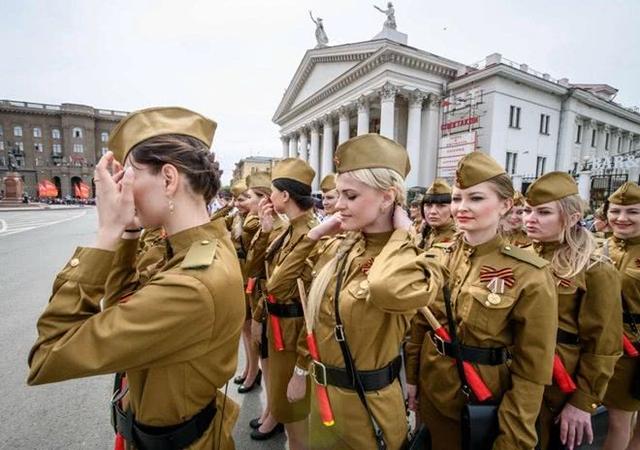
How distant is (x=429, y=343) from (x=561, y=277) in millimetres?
1097

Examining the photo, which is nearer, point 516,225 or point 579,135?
point 516,225

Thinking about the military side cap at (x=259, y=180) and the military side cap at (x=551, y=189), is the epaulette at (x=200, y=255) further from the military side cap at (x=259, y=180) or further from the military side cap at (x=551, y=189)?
the military side cap at (x=259, y=180)

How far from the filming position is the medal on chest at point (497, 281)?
1.95 m

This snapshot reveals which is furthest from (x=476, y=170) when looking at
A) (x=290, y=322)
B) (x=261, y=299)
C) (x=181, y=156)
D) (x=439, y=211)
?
(x=439, y=211)

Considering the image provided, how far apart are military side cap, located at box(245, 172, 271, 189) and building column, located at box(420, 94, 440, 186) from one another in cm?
2612

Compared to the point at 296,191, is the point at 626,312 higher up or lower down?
lower down

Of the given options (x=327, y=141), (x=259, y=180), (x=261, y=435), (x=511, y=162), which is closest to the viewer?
(x=261, y=435)

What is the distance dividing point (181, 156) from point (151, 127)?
0.60 ft

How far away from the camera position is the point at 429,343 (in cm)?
225

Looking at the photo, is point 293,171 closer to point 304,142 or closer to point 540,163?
point 540,163

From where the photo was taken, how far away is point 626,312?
2967 millimetres

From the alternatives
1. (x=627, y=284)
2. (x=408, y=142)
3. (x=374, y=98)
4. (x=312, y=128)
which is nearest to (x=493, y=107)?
(x=408, y=142)

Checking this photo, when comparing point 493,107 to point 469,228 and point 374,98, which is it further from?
point 469,228

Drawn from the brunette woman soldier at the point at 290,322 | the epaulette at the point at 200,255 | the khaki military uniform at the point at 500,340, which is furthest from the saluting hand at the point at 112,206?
the brunette woman soldier at the point at 290,322
